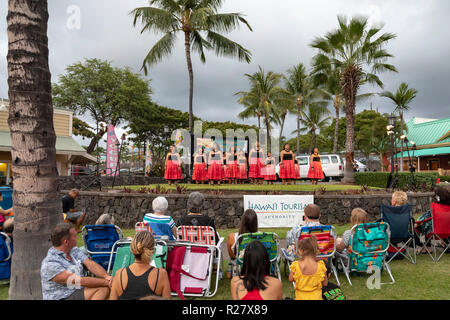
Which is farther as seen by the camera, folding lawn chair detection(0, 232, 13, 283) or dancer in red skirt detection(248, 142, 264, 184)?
dancer in red skirt detection(248, 142, 264, 184)

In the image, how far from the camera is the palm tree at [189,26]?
15884 mm

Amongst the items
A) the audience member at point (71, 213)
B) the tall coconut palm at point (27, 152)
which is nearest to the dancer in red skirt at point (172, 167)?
the audience member at point (71, 213)

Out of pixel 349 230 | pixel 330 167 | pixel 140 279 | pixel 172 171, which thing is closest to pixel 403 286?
pixel 349 230

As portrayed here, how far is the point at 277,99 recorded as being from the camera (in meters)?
32.1

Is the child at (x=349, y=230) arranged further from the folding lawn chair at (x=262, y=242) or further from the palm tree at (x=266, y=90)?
the palm tree at (x=266, y=90)

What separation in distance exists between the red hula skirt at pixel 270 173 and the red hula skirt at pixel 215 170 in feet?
7.57

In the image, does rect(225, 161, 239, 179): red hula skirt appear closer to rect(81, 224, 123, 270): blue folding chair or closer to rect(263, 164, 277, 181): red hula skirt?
rect(263, 164, 277, 181): red hula skirt

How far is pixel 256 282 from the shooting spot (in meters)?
A: 2.38

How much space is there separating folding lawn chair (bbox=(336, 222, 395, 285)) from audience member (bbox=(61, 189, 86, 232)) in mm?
4308

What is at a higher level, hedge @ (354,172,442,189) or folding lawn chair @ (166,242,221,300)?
hedge @ (354,172,442,189)

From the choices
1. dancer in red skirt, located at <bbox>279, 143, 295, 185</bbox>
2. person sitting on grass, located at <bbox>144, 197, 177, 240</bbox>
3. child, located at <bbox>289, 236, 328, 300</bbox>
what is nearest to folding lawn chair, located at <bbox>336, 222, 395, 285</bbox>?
child, located at <bbox>289, 236, 328, 300</bbox>

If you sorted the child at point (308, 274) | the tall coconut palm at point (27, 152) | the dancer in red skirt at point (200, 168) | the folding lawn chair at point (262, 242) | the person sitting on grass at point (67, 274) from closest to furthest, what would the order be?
the person sitting on grass at point (67, 274) → the child at point (308, 274) → the tall coconut palm at point (27, 152) → the folding lawn chair at point (262, 242) → the dancer in red skirt at point (200, 168)

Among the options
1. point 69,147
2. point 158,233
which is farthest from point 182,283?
point 69,147

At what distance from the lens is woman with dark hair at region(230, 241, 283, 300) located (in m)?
2.39
